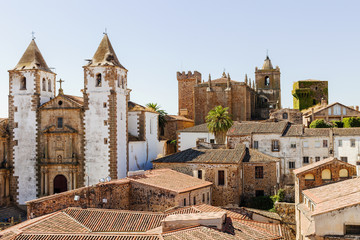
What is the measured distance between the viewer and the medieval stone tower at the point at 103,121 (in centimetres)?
4338

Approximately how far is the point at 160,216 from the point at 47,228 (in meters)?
6.45

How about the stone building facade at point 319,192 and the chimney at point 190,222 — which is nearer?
the stone building facade at point 319,192

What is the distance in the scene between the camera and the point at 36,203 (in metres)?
26.9

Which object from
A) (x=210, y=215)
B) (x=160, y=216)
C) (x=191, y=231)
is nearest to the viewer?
(x=191, y=231)

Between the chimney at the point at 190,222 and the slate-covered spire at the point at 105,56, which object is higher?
the slate-covered spire at the point at 105,56

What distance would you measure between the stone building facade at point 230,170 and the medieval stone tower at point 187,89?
38.2 m

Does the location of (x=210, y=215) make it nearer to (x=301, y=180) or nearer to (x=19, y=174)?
(x=301, y=180)

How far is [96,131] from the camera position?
144 feet

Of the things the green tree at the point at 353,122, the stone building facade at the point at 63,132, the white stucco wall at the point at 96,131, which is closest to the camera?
the white stucco wall at the point at 96,131

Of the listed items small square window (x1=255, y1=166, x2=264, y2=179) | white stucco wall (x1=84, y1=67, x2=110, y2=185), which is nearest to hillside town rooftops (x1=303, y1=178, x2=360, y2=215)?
small square window (x1=255, y1=166, x2=264, y2=179)

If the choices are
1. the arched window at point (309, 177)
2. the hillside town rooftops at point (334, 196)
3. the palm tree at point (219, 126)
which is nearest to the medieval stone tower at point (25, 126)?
the palm tree at point (219, 126)

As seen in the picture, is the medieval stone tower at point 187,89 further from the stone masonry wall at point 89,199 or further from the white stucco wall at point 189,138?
the stone masonry wall at point 89,199

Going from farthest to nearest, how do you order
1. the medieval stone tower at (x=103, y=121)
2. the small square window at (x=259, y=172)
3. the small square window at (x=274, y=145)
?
the small square window at (x=274, y=145), the medieval stone tower at (x=103, y=121), the small square window at (x=259, y=172)

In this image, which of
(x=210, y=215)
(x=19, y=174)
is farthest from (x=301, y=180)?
(x=19, y=174)
